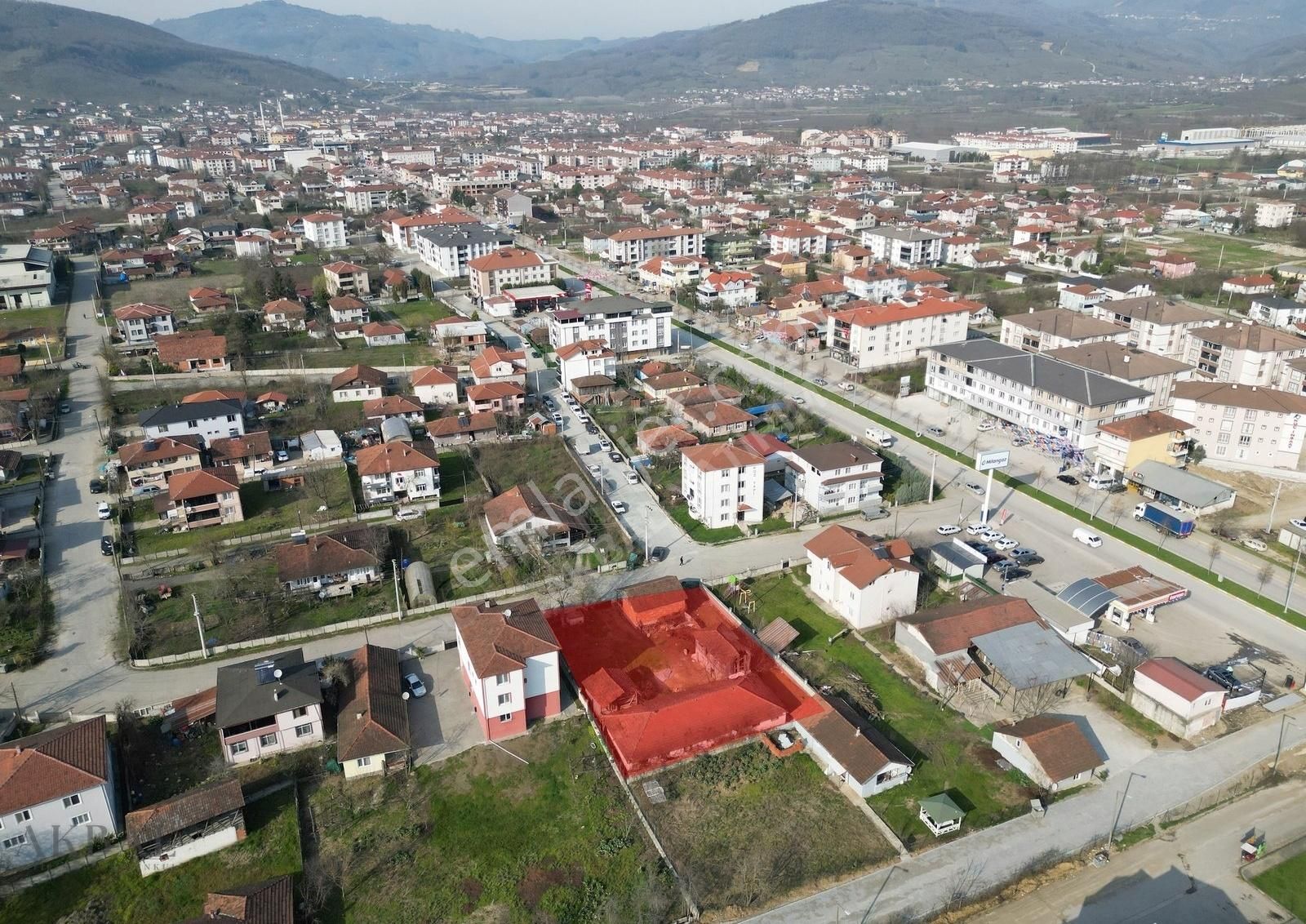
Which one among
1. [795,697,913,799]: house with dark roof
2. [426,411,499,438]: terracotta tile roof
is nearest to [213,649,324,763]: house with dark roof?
[795,697,913,799]: house with dark roof

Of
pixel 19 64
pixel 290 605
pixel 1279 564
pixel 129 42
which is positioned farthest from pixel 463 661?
pixel 129 42

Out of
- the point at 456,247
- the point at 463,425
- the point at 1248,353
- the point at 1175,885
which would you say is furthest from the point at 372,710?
the point at 456,247

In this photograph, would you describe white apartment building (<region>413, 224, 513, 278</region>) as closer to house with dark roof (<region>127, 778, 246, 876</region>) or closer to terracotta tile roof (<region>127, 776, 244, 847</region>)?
terracotta tile roof (<region>127, 776, 244, 847</region>)

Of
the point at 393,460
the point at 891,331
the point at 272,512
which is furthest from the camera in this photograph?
the point at 891,331

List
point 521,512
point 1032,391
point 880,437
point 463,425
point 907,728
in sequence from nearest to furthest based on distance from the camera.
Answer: point 907,728 < point 521,512 < point 1032,391 < point 880,437 < point 463,425

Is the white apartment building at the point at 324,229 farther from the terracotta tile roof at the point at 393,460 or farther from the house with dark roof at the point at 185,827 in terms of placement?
the house with dark roof at the point at 185,827

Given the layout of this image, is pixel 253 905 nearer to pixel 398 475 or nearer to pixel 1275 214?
pixel 398 475

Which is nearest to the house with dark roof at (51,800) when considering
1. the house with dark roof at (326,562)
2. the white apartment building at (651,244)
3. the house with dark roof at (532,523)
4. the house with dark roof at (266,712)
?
the house with dark roof at (266,712)
